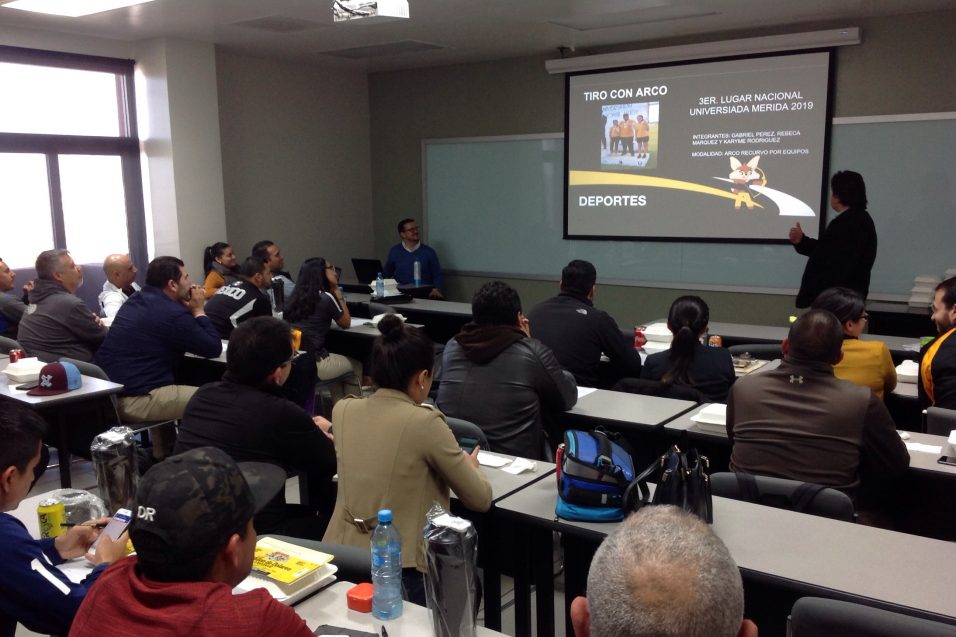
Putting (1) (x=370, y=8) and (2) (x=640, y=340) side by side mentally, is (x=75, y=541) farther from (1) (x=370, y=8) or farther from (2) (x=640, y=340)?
(2) (x=640, y=340)

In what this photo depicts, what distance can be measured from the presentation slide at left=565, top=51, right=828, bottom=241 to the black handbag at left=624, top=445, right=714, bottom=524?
5.06m

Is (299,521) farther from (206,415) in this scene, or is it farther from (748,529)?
(748,529)

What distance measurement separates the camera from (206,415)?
8.29ft

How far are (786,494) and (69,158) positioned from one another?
21.8 ft

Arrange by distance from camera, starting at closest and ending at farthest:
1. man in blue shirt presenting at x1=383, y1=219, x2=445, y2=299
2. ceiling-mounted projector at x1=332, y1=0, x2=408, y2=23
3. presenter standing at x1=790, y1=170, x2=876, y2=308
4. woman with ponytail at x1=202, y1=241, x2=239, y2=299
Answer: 1. ceiling-mounted projector at x1=332, y1=0, x2=408, y2=23
2. presenter standing at x1=790, y1=170, x2=876, y2=308
3. woman with ponytail at x1=202, y1=241, x2=239, y2=299
4. man in blue shirt presenting at x1=383, y1=219, x2=445, y2=299

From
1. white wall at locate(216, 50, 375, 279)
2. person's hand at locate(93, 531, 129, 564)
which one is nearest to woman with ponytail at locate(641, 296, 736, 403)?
person's hand at locate(93, 531, 129, 564)

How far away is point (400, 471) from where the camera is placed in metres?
2.23

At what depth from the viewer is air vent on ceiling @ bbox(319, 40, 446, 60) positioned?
7102mm

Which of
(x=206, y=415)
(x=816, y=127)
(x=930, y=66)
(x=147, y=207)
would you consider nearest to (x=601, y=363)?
(x=206, y=415)

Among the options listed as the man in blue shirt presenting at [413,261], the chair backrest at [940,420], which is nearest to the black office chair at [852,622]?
the chair backrest at [940,420]

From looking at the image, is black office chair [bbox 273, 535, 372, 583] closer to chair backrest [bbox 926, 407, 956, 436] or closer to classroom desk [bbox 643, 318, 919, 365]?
chair backrest [bbox 926, 407, 956, 436]

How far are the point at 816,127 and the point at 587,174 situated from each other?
211 centimetres

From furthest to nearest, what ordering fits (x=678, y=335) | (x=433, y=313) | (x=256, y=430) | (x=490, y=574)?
(x=433, y=313), (x=678, y=335), (x=490, y=574), (x=256, y=430)

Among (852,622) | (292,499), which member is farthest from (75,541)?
(292,499)
